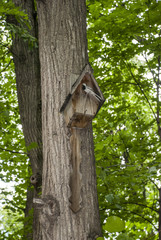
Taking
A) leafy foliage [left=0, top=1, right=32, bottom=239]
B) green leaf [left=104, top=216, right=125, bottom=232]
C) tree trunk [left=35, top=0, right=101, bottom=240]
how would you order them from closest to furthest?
1. green leaf [left=104, top=216, right=125, bottom=232]
2. tree trunk [left=35, top=0, right=101, bottom=240]
3. leafy foliage [left=0, top=1, right=32, bottom=239]

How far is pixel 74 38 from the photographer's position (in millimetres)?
2225

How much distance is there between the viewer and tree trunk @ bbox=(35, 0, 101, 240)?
5.75 ft

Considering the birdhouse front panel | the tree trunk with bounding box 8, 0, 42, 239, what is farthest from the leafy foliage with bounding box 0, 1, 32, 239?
the birdhouse front panel

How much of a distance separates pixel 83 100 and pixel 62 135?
0.99 feet

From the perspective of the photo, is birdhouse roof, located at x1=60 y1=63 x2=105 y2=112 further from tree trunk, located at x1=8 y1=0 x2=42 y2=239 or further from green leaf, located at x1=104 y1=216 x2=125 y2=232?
tree trunk, located at x1=8 y1=0 x2=42 y2=239

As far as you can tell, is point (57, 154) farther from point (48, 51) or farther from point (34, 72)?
point (34, 72)

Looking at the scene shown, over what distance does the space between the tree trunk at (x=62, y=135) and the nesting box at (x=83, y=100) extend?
4.5 inches

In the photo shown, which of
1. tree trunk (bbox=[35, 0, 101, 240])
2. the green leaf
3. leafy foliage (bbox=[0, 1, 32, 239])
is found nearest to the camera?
the green leaf

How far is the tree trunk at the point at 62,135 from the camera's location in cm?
175

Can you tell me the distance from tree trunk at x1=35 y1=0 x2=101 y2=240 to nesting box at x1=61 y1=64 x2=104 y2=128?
113 millimetres

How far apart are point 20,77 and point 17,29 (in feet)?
2.35

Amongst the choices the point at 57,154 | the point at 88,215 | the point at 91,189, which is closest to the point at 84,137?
the point at 57,154

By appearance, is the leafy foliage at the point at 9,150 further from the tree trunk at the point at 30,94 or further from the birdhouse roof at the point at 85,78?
the birdhouse roof at the point at 85,78

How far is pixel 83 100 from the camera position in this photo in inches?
71.1
